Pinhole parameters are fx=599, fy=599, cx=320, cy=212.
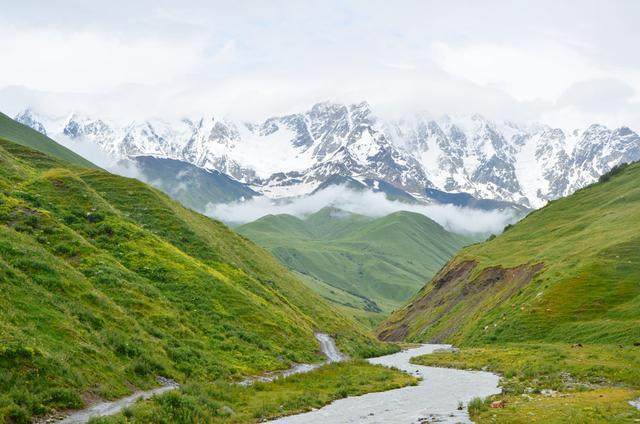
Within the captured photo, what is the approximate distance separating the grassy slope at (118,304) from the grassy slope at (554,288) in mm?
29815

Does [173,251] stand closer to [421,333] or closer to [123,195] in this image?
[123,195]

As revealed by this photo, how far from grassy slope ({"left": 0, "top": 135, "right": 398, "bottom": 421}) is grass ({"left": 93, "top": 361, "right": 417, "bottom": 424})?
3949mm

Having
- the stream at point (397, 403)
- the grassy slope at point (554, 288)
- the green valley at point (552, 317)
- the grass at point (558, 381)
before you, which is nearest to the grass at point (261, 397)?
the stream at point (397, 403)

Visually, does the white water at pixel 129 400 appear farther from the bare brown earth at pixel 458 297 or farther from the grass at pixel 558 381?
the bare brown earth at pixel 458 297

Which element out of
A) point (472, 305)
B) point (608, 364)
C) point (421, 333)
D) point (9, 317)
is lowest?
point (421, 333)

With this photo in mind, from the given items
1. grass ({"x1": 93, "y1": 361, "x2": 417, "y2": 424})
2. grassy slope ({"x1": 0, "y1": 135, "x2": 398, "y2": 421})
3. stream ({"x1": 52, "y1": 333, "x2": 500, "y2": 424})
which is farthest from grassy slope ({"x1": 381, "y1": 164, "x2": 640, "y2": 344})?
grass ({"x1": 93, "y1": 361, "x2": 417, "y2": 424})

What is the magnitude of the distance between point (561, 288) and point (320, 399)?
70.7 metres

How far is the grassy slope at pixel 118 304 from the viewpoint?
40125 mm

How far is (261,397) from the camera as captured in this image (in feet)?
167

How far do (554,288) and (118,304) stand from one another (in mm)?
80407

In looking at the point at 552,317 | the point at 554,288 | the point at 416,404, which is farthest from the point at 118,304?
the point at 554,288

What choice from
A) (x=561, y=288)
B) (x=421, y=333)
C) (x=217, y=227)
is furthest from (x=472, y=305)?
(x=217, y=227)

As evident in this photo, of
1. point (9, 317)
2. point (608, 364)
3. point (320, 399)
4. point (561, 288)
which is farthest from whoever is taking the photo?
point (561, 288)

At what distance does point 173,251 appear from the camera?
84.1 meters
